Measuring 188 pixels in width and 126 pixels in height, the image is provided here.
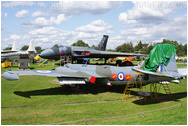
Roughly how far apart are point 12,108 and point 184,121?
36.7 ft

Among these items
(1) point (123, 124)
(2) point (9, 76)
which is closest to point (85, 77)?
(2) point (9, 76)

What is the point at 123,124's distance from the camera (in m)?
8.80

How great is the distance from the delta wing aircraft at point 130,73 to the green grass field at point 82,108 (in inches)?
61.0

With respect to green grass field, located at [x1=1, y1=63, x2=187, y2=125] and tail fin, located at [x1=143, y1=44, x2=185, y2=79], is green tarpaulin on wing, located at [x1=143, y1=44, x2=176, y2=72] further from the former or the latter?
green grass field, located at [x1=1, y1=63, x2=187, y2=125]

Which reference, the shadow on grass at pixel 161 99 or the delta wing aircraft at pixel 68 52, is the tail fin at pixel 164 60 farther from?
the delta wing aircraft at pixel 68 52

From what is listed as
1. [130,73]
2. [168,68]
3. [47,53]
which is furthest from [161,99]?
[47,53]

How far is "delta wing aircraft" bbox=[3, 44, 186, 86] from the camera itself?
14141 millimetres

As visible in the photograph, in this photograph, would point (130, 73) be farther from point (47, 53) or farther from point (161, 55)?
point (47, 53)

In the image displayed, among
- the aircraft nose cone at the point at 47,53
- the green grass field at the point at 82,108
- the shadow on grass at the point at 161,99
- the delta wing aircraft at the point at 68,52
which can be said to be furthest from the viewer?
the delta wing aircraft at the point at 68,52

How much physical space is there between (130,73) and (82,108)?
5842 mm

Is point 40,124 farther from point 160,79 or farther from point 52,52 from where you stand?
point 52,52

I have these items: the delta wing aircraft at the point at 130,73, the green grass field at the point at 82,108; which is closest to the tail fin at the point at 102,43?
the delta wing aircraft at the point at 130,73

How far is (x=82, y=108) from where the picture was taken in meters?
12.7

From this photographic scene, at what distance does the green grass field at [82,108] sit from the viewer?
32.3 feet
